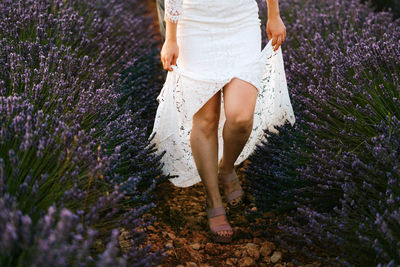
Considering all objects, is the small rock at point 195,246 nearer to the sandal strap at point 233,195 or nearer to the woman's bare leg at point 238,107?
the sandal strap at point 233,195

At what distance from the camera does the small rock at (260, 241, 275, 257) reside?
214 cm

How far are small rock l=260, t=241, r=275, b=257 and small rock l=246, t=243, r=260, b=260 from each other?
3cm

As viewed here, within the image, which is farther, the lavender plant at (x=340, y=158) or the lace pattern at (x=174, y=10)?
the lace pattern at (x=174, y=10)

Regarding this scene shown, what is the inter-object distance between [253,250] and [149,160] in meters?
0.73

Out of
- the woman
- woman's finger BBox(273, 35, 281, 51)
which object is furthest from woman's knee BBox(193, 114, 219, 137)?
woman's finger BBox(273, 35, 281, 51)

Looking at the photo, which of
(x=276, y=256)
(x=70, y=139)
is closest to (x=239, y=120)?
(x=276, y=256)

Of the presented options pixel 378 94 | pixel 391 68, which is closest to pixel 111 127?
pixel 378 94

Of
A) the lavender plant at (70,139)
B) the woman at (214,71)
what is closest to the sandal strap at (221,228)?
the woman at (214,71)

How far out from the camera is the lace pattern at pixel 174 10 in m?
2.06

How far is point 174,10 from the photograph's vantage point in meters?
2.07

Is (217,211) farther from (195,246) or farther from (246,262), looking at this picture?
(246,262)

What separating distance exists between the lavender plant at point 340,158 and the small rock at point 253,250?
0.46 ft

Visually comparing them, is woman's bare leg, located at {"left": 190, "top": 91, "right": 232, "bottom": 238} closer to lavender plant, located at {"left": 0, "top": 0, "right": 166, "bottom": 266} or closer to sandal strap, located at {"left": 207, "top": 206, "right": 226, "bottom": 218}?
sandal strap, located at {"left": 207, "top": 206, "right": 226, "bottom": 218}

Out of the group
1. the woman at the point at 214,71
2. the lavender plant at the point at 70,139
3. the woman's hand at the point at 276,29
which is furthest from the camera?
the woman's hand at the point at 276,29
